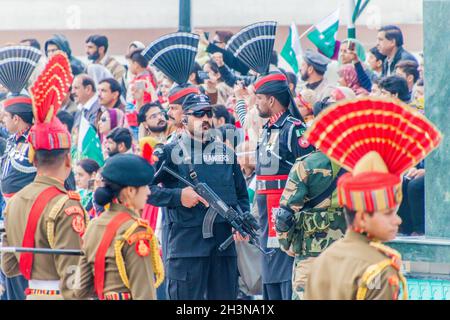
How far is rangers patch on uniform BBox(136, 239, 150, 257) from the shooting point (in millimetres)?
6637

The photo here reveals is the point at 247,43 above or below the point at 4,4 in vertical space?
below

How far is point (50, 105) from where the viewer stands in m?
7.84

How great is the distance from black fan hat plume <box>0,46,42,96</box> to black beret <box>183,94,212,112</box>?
2436 mm

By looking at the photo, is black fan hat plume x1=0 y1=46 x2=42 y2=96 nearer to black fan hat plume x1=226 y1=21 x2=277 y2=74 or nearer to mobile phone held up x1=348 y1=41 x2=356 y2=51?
black fan hat plume x1=226 y1=21 x2=277 y2=74

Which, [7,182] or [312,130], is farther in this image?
[7,182]

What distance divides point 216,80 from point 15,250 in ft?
24.2

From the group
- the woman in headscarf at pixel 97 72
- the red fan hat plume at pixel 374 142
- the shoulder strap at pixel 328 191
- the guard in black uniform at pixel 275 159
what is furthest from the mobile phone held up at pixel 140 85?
the red fan hat plume at pixel 374 142

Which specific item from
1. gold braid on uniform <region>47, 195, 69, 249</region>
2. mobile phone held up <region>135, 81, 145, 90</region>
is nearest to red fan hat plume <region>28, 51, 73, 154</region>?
gold braid on uniform <region>47, 195, 69, 249</region>

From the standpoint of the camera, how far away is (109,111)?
13070 mm

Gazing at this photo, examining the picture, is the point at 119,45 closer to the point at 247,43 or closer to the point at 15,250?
the point at 247,43

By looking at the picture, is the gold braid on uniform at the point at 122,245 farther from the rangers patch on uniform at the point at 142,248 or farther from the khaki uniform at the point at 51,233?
the khaki uniform at the point at 51,233

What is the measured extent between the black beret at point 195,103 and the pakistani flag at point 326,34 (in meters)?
4.91

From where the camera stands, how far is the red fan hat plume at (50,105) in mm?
7582
